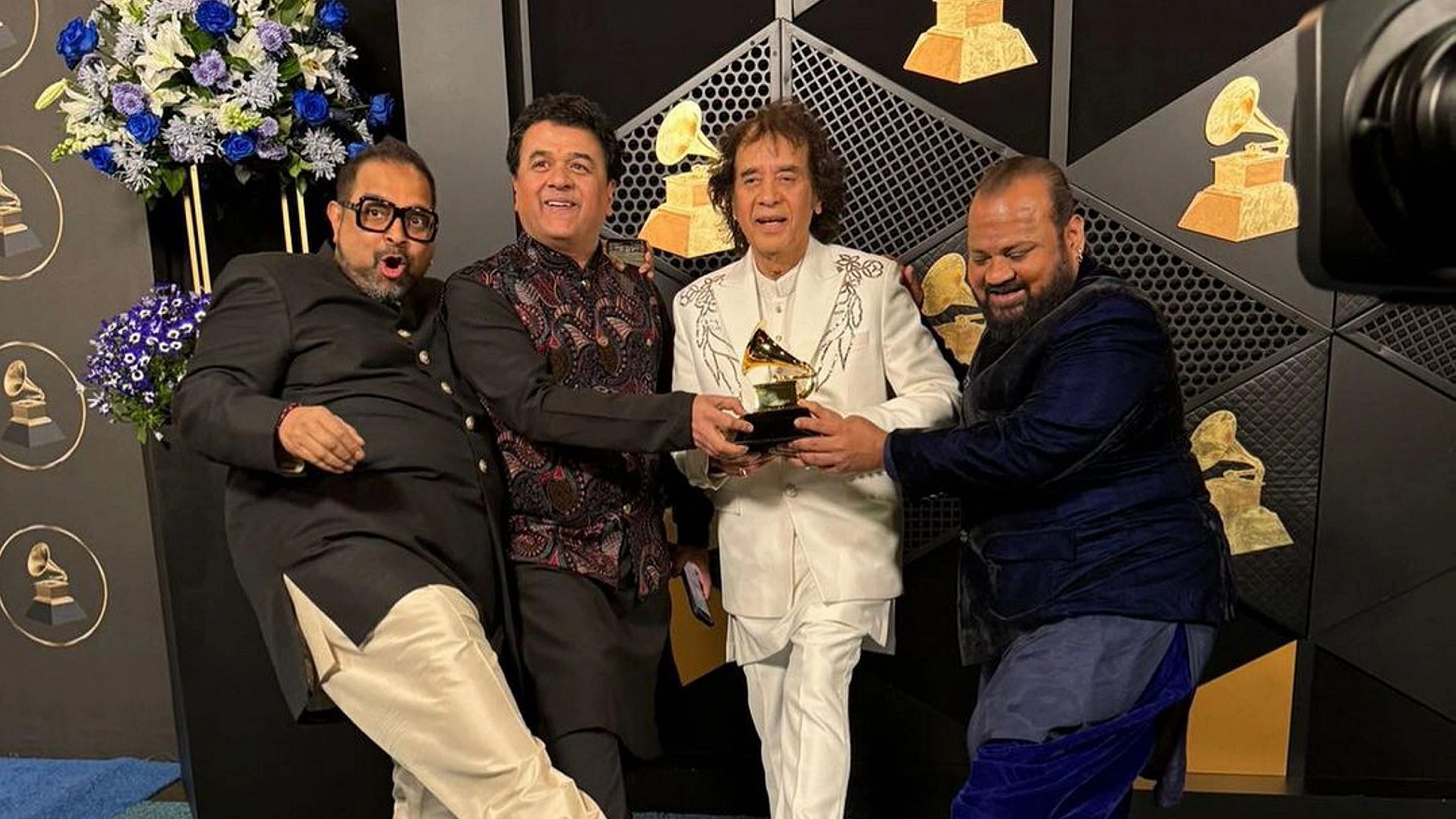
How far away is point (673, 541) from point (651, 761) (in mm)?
805

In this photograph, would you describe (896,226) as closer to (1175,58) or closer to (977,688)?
(1175,58)

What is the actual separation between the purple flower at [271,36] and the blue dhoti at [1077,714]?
223cm

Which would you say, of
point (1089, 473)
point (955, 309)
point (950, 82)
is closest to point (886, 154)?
point (950, 82)

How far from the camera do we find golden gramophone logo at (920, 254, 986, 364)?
2.91m

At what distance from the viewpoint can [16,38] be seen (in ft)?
10.3

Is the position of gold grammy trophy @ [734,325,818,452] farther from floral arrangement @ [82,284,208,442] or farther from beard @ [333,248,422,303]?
floral arrangement @ [82,284,208,442]

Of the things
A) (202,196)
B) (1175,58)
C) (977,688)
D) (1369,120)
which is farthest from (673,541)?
(1369,120)

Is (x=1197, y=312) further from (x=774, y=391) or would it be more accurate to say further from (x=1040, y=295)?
(x=774, y=391)

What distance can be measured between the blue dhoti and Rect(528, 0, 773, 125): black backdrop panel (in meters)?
1.82

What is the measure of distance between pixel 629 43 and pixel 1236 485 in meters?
2.03

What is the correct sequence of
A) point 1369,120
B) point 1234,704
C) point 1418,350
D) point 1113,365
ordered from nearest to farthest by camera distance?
point 1369,120
point 1113,365
point 1418,350
point 1234,704

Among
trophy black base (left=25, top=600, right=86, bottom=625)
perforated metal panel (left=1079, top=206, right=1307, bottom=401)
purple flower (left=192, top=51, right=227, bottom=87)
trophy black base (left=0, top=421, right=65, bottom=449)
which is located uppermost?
purple flower (left=192, top=51, right=227, bottom=87)

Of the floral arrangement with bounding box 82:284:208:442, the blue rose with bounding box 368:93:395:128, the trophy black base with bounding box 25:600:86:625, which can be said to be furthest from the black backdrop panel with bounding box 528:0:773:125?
the trophy black base with bounding box 25:600:86:625

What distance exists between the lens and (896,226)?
2936 millimetres
